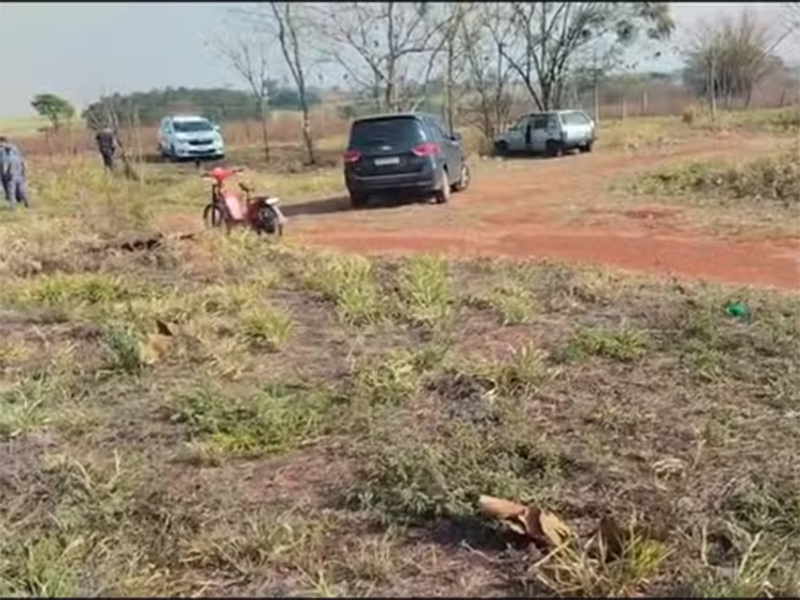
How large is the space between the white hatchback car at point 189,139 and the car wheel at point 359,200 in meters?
6.74

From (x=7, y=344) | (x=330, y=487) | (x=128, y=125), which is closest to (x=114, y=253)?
(x=7, y=344)

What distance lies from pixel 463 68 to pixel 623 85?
22.4 feet

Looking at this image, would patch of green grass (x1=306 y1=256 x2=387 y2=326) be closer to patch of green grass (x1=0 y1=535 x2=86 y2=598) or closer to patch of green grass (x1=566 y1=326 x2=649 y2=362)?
patch of green grass (x1=566 y1=326 x2=649 y2=362)

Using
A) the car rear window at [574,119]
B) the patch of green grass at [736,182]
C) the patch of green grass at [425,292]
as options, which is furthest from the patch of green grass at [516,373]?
the car rear window at [574,119]

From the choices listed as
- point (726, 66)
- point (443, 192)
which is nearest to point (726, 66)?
point (726, 66)

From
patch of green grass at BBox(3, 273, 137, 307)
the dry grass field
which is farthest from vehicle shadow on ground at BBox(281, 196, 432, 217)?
patch of green grass at BBox(3, 273, 137, 307)

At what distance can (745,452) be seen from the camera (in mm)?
4031

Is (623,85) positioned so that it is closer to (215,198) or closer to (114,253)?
(215,198)

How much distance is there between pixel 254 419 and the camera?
444 cm

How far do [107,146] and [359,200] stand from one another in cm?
439

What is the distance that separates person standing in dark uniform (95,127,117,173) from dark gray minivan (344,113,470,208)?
3740 millimetres

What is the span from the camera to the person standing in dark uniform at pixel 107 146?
1262 centimetres

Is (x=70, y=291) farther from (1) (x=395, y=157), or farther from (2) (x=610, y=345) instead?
(1) (x=395, y=157)

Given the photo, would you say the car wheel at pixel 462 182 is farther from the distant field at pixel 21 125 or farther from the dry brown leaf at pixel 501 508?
the dry brown leaf at pixel 501 508
